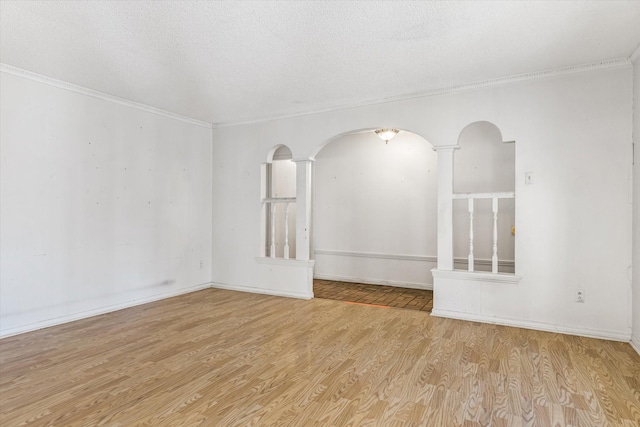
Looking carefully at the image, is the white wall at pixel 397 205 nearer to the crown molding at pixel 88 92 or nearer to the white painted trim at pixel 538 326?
the white painted trim at pixel 538 326

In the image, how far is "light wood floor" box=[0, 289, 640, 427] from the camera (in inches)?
82.3

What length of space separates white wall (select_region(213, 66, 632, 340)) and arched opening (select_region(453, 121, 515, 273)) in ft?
3.90

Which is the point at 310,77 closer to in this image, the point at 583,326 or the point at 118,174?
the point at 118,174

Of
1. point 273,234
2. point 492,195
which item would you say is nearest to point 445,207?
point 492,195

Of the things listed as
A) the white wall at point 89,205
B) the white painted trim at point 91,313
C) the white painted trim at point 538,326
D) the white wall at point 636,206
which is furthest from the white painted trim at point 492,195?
the white painted trim at point 91,313

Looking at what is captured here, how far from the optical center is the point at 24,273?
11.9ft

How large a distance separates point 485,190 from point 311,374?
3976 mm

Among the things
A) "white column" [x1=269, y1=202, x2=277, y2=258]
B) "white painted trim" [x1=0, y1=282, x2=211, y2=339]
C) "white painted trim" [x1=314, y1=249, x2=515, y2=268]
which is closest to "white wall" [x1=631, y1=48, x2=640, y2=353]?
"white painted trim" [x1=314, y1=249, x2=515, y2=268]

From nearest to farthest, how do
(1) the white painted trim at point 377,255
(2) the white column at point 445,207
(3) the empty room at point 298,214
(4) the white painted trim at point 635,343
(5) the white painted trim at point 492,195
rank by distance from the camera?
(3) the empty room at point 298,214 < (4) the white painted trim at point 635,343 < (5) the white painted trim at point 492,195 < (2) the white column at point 445,207 < (1) the white painted trim at point 377,255

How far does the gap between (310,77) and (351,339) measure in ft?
8.77

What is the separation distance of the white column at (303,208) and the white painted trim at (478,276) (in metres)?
1.81

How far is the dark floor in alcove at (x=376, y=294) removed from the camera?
192 inches

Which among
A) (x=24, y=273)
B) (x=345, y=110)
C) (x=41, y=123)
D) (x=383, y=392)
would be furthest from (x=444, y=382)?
(x=41, y=123)

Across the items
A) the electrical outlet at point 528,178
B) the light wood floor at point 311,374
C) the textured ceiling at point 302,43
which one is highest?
the textured ceiling at point 302,43
